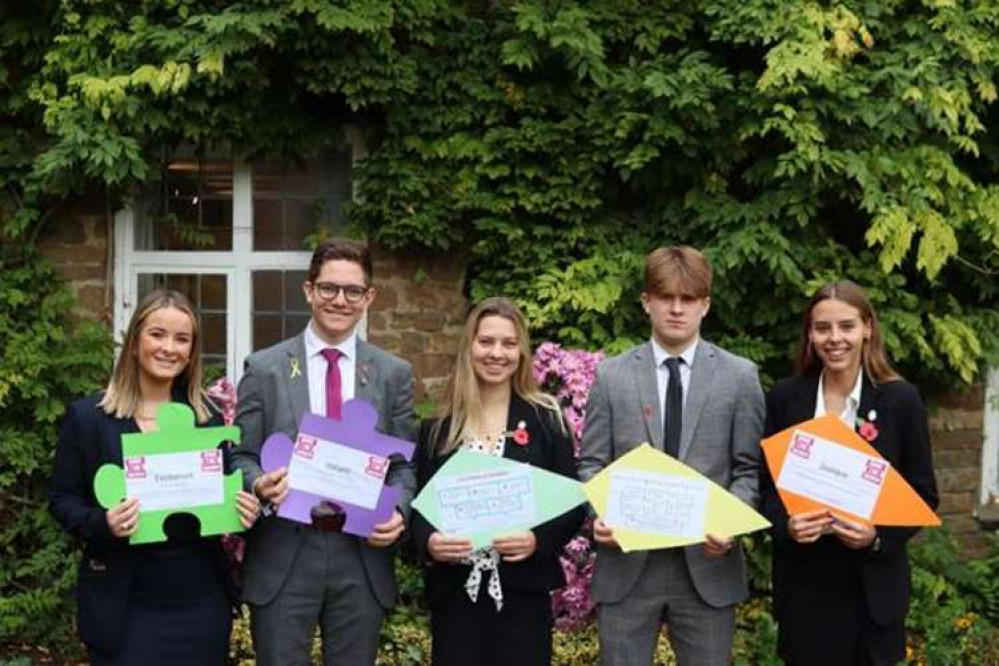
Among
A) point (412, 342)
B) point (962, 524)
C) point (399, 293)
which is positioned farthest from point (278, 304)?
point (962, 524)

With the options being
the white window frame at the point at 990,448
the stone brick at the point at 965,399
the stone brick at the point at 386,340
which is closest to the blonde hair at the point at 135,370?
the stone brick at the point at 386,340

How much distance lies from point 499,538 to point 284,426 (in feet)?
2.70

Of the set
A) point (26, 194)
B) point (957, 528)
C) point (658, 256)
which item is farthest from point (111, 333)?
point (957, 528)

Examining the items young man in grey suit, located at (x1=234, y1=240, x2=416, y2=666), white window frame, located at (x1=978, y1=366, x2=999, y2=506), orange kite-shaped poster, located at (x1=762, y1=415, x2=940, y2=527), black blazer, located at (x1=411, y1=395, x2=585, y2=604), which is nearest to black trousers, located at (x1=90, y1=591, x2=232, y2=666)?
young man in grey suit, located at (x1=234, y1=240, x2=416, y2=666)

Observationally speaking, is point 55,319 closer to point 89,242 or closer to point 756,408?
point 89,242

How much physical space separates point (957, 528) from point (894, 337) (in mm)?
1657

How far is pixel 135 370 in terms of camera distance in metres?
3.74

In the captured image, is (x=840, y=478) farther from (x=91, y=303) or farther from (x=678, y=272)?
(x=91, y=303)

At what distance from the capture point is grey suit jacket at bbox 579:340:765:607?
12.4 feet

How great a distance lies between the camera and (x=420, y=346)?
23.1 ft

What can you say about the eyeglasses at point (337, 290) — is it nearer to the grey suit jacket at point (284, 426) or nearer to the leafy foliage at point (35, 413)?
the grey suit jacket at point (284, 426)

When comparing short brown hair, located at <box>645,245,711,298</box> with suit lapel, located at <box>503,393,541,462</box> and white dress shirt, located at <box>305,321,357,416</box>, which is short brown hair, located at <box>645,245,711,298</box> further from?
white dress shirt, located at <box>305,321,357,416</box>

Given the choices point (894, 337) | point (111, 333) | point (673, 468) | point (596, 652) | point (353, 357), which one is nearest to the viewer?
point (673, 468)

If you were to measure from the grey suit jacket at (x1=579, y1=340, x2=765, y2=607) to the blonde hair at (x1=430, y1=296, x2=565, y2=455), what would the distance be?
0.20 metres
